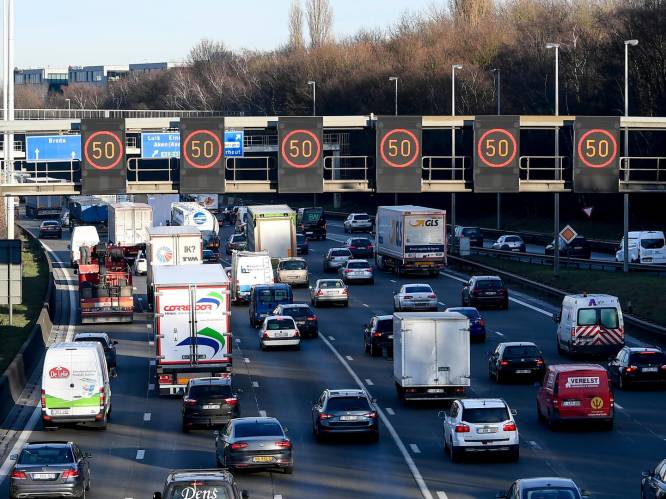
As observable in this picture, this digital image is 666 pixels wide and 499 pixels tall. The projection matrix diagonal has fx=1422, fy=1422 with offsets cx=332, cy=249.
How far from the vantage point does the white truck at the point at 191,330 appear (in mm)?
41469

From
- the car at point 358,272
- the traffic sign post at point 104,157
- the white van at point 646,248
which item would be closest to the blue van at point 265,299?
the traffic sign post at point 104,157

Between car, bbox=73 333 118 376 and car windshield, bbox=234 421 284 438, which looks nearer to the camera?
car windshield, bbox=234 421 284 438

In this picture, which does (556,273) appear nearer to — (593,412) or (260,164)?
(593,412)

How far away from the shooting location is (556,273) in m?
71.5

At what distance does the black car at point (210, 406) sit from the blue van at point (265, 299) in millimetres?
22796

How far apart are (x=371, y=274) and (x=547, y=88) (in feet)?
160

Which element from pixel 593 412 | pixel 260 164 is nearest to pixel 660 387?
pixel 593 412

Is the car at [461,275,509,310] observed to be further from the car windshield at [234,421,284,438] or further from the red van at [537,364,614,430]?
the car windshield at [234,421,284,438]

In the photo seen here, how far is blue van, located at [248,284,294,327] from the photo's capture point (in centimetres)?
6025

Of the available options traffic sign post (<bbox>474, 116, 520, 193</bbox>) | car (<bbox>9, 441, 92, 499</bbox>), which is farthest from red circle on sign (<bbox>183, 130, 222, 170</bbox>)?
car (<bbox>9, 441, 92, 499</bbox>)

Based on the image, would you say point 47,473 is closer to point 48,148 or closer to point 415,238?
point 415,238

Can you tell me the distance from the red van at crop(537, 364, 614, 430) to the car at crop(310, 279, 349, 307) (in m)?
30.7

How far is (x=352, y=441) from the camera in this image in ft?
115

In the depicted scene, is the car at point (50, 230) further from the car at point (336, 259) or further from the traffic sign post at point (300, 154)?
the traffic sign post at point (300, 154)
